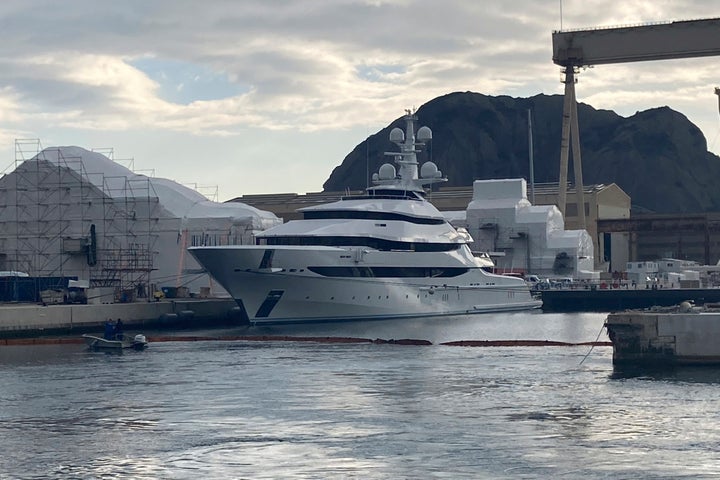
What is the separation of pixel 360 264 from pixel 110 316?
50.2 ft

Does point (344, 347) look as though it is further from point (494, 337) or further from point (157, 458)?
point (157, 458)

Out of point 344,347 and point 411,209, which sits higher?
point 411,209

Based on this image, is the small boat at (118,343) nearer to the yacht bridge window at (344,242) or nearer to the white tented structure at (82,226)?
the yacht bridge window at (344,242)

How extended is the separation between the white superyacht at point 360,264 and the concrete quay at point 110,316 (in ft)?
16.5

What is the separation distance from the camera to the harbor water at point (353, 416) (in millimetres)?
27656

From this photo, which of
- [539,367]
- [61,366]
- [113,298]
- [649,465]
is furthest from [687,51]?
[649,465]

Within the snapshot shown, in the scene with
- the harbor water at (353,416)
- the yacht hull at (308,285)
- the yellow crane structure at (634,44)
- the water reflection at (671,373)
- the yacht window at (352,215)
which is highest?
the yellow crane structure at (634,44)

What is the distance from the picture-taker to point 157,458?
28797 millimetres

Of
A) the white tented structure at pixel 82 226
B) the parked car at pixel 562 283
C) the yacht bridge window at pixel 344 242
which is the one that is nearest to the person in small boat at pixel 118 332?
the yacht bridge window at pixel 344 242

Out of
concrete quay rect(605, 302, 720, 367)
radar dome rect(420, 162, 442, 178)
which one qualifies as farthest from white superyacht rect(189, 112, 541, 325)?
concrete quay rect(605, 302, 720, 367)

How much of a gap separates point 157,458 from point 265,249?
4221 cm

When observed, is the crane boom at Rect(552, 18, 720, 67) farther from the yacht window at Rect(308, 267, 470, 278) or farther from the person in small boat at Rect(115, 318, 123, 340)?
the person in small boat at Rect(115, 318, 123, 340)

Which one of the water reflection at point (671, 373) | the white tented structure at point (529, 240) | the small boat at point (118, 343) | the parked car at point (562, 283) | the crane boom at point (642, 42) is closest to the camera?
the water reflection at point (671, 373)

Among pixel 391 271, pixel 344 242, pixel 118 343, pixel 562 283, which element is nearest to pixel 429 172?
pixel 391 271
